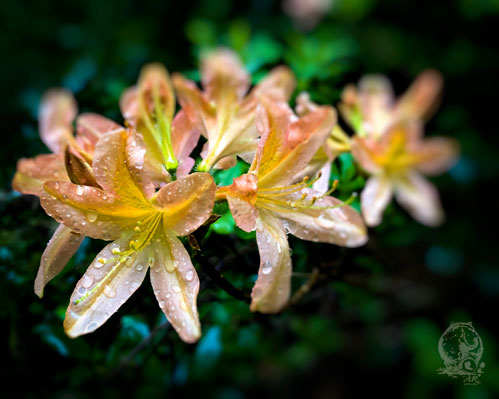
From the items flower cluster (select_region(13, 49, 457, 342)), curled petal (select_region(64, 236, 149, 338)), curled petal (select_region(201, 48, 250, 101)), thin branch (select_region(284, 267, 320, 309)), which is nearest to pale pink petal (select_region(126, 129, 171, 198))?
flower cluster (select_region(13, 49, 457, 342))

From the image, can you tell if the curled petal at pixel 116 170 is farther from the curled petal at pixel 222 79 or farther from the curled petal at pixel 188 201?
the curled petal at pixel 222 79

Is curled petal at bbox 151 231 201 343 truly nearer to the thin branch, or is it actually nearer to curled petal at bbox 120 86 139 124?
curled petal at bbox 120 86 139 124

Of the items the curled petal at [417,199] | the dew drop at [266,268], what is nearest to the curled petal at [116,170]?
the dew drop at [266,268]

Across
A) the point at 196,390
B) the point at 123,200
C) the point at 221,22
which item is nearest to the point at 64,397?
the point at 196,390

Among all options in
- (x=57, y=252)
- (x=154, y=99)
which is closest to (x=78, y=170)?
(x=57, y=252)

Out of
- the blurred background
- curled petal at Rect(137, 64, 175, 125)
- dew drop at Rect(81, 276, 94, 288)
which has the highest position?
curled petal at Rect(137, 64, 175, 125)

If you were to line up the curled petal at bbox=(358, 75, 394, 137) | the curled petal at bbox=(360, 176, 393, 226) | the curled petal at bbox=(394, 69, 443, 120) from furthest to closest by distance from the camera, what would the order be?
1. the curled petal at bbox=(394, 69, 443, 120)
2. the curled petal at bbox=(358, 75, 394, 137)
3. the curled petal at bbox=(360, 176, 393, 226)

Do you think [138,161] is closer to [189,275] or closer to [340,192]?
[189,275]
